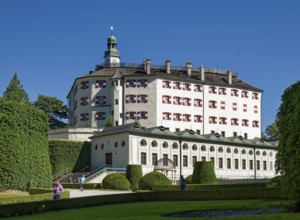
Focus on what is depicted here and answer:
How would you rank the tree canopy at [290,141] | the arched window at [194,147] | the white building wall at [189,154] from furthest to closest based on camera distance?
the arched window at [194,147] → the white building wall at [189,154] → the tree canopy at [290,141]

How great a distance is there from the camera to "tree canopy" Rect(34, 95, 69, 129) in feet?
351

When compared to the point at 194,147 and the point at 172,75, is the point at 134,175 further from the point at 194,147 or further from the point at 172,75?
the point at 172,75

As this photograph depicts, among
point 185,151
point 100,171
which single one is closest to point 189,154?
point 185,151

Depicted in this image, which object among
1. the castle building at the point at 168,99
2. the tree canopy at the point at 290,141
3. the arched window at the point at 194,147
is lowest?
the tree canopy at the point at 290,141

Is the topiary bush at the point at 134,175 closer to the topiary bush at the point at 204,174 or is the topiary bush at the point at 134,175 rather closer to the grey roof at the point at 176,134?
the topiary bush at the point at 204,174

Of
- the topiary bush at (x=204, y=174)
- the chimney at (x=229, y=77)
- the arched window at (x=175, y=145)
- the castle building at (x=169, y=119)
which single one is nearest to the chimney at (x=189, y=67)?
the castle building at (x=169, y=119)

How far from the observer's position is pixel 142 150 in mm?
65812

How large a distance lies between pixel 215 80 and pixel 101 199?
6706 centimetres

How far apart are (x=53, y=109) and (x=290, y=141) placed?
309ft

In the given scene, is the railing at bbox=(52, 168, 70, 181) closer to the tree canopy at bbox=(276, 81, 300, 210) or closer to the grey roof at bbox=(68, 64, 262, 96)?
the grey roof at bbox=(68, 64, 262, 96)

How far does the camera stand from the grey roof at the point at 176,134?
66.4 metres

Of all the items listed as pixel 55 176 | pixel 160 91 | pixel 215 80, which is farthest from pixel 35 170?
pixel 215 80

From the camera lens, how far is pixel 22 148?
47.0m

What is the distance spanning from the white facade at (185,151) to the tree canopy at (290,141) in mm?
46435
